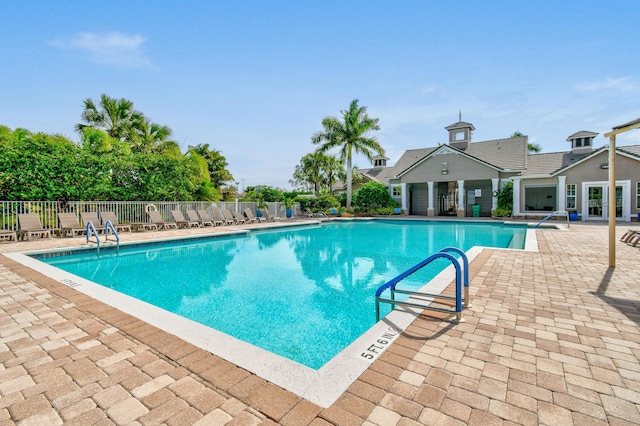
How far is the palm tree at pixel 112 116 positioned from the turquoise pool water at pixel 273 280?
42.9 feet

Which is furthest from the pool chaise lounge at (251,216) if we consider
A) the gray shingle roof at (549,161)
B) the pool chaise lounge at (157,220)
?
the gray shingle roof at (549,161)

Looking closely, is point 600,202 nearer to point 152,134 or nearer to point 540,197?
point 540,197

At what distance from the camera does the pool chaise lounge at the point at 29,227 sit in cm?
1087

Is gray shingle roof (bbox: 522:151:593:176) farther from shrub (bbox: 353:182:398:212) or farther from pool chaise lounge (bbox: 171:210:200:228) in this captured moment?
pool chaise lounge (bbox: 171:210:200:228)

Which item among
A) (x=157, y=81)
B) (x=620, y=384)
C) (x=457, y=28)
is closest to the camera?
(x=620, y=384)

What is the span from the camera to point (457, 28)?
10117 millimetres

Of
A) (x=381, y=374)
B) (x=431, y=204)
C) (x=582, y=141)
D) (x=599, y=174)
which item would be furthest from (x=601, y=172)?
(x=381, y=374)

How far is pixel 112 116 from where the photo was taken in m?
20.3

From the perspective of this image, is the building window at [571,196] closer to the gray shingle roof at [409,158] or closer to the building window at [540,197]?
the building window at [540,197]

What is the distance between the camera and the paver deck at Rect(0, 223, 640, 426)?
1.96 meters

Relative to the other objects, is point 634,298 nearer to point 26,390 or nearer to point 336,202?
point 26,390

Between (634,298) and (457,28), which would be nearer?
(634,298)

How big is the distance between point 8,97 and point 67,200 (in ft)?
18.1

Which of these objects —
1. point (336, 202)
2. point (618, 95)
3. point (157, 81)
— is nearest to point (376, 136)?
point (336, 202)
